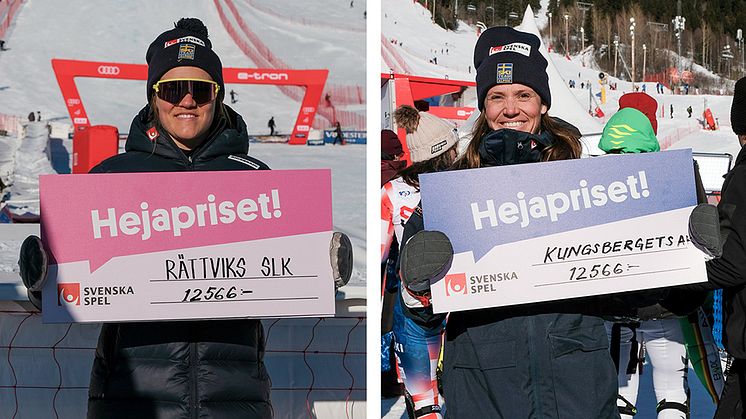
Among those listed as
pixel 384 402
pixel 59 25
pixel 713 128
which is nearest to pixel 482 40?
pixel 384 402

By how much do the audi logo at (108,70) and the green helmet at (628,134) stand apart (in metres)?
8.76

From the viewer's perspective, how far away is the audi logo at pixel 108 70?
1174 cm

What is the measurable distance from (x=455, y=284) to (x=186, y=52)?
1.01 metres

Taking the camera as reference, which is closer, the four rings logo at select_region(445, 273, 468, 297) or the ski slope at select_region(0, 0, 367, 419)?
the four rings logo at select_region(445, 273, 468, 297)

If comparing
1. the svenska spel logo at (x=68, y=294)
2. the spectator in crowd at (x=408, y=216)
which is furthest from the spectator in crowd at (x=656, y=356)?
the svenska spel logo at (x=68, y=294)

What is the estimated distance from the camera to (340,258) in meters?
2.55

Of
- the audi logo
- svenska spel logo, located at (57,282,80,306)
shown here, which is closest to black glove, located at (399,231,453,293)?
svenska spel logo, located at (57,282,80,306)

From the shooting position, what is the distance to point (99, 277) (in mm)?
2469

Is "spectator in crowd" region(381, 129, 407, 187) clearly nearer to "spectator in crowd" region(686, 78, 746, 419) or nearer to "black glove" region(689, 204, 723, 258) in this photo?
"spectator in crowd" region(686, 78, 746, 419)

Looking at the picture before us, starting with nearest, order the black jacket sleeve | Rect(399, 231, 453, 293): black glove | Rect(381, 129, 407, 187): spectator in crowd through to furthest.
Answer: Rect(399, 231, 453, 293): black glove < the black jacket sleeve < Rect(381, 129, 407, 187): spectator in crowd

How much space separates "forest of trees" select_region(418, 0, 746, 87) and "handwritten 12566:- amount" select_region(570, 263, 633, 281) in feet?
32.8

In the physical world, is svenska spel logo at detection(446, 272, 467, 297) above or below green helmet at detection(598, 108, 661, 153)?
below

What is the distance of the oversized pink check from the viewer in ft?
8.07

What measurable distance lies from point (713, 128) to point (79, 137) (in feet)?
23.6
